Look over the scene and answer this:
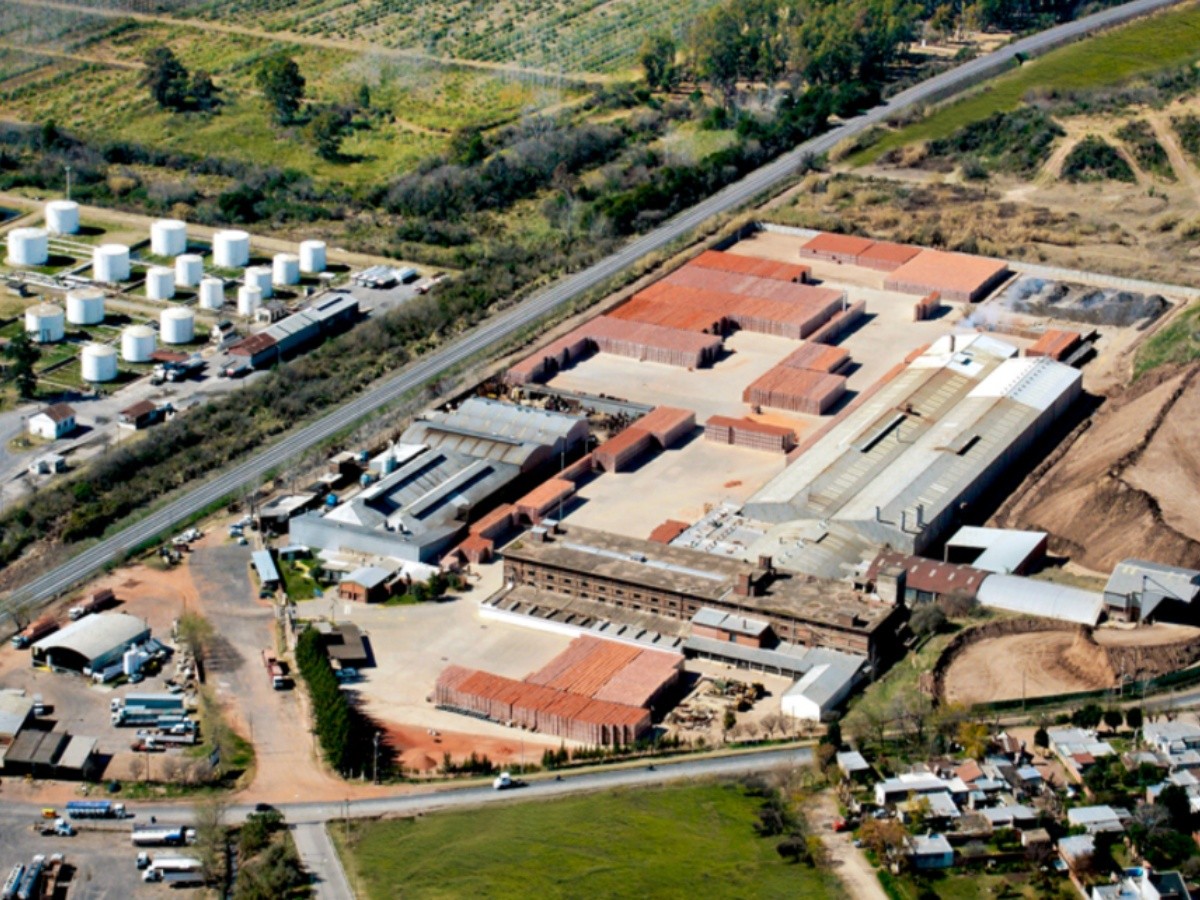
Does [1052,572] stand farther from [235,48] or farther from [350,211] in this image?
[235,48]

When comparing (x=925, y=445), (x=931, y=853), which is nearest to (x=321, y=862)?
(x=931, y=853)

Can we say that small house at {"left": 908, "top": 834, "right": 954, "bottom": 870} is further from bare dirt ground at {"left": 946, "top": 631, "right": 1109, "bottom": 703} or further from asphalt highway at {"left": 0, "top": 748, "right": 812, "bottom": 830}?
bare dirt ground at {"left": 946, "top": 631, "right": 1109, "bottom": 703}

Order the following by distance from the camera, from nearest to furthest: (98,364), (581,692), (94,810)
→ (94,810)
(581,692)
(98,364)

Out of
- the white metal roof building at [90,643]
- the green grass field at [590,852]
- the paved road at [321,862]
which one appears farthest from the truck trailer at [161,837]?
the white metal roof building at [90,643]

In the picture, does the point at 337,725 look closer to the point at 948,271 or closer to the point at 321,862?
the point at 321,862

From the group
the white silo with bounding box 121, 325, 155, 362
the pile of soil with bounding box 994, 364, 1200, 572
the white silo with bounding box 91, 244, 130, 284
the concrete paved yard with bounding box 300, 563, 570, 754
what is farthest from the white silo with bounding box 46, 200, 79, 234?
the pile of soil with bounding box 994, 364, 1200, 572

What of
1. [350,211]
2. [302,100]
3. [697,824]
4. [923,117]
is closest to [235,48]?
[302,100]
